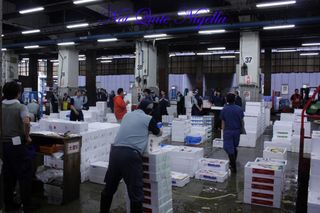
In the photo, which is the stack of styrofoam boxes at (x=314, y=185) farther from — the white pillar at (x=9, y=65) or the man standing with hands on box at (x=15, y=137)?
the white pillar at (x=9, y=65)

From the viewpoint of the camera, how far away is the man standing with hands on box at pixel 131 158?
3.61 m

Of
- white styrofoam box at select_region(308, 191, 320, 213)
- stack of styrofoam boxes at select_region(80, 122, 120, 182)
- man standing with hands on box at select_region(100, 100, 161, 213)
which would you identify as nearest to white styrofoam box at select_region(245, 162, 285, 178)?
white styrofoam box at select_region(308, 191, 320, 213)

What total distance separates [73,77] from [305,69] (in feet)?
59.1

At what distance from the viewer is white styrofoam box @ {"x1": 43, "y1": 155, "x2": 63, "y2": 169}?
5162 millimetres

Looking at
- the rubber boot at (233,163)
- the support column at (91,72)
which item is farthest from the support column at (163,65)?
the rubber boot at (233,163)

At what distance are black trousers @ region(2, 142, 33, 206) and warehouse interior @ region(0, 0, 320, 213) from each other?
0.20 feet

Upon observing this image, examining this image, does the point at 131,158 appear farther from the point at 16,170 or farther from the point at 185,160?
the point at 185,160

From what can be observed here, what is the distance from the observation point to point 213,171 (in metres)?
6.13

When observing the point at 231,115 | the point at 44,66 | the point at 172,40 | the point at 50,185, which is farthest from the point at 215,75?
the point at 50,185

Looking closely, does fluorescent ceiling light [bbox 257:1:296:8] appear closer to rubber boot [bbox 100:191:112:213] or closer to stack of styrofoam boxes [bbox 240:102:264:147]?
stack of styrofoam boxes [bbox 240:102:264:147]

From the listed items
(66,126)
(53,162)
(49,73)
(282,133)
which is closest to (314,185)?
(66,126)

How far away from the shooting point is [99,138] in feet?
19.2

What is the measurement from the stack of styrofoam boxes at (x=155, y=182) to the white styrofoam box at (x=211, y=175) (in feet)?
6.93

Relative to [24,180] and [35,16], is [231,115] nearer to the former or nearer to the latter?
[24,180]
